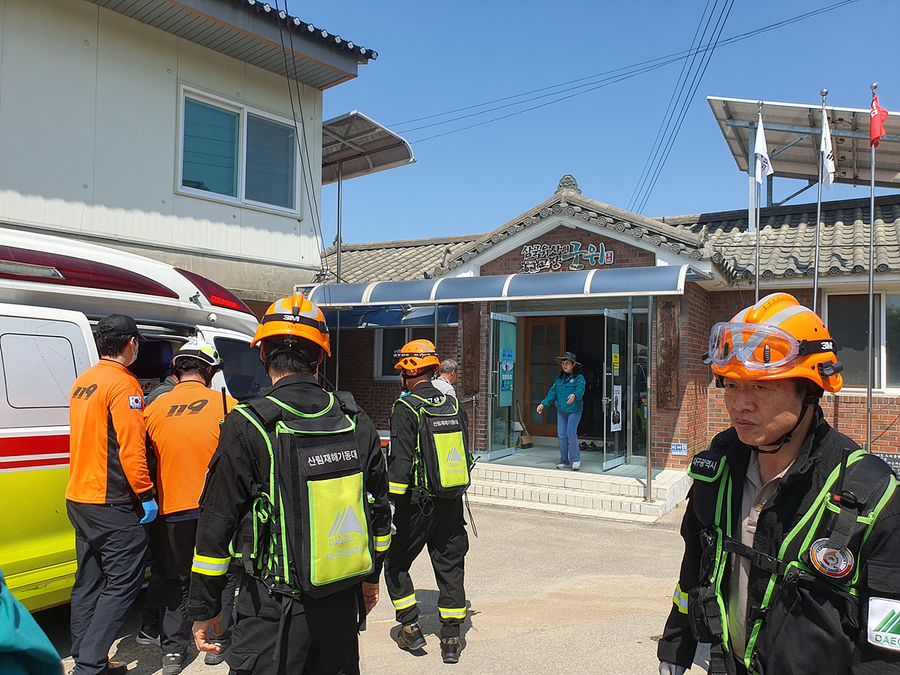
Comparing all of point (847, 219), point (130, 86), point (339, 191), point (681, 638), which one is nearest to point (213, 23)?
point (130, 86)

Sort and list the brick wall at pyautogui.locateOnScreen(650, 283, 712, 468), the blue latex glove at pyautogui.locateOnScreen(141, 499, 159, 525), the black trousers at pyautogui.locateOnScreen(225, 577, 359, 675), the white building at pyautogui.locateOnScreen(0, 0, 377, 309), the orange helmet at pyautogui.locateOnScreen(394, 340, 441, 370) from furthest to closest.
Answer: the brick wall at pyautogui.locateOnScreen(650, 283, 712, 468)
the white building at pyautogui.locateOnScreen(0, 0, 377, 309)
the orange helmet at pyautogui.locateOnScreen(394, 340, 441, 370)
the blue latex glove at pyautogui.locateOnScreen(141, 499, 159, 525)
the black trousers at pyautogui.locateOnScreen(225, 577, 359, 675)

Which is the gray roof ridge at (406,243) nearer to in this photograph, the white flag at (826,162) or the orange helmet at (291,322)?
the white flag at (826,162)

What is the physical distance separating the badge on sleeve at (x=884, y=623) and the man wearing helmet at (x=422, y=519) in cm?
302

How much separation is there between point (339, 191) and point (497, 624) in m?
7.64

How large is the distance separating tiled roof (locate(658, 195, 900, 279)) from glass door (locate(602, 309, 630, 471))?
165 centimetres

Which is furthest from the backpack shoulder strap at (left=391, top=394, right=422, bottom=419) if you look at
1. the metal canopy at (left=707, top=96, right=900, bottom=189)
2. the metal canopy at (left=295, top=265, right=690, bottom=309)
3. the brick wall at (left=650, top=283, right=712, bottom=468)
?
the metal canopy at (left=707, top=96, right=900, bottom=189)

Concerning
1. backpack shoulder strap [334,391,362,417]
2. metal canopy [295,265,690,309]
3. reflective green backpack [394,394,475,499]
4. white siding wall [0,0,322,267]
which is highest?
white siding wall [0,0,322,267]

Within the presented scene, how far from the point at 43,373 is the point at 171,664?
1968 millimetres

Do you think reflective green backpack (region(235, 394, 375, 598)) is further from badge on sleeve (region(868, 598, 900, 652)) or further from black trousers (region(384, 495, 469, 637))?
black trousers (region(384, 495, 469, 637))

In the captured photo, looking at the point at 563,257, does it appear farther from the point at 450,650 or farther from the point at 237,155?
the point at 450,650

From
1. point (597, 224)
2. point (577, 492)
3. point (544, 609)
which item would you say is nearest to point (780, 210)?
point (597, 224)

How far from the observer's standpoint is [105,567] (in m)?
3.82

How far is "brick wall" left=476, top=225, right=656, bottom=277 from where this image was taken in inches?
418

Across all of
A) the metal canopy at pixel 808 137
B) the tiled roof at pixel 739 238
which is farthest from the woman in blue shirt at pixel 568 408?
the metal canopy at pixel 808 137
